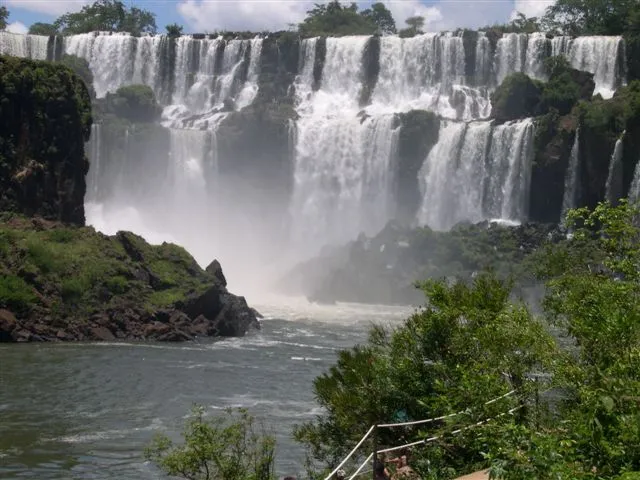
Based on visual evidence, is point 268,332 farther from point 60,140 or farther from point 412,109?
point 412,109

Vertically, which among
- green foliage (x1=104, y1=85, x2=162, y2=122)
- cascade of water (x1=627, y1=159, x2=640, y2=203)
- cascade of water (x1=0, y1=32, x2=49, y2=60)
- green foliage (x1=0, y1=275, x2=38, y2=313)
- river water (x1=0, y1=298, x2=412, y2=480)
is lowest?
river water (x1=0, y1=298, x2=412, y2=480)

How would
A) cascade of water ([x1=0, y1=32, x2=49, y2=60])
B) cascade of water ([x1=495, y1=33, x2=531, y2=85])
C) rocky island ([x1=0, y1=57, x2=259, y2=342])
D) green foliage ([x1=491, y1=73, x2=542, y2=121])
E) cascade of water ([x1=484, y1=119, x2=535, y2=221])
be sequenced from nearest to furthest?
rocky island ([x1=0, y1=57, x2=259, y2=342]) → cascade of water ([x1=484, y1=119, x2=535, y2=221]) → green foliage ([x1=491, y1=73, x2=542, y2=121]) → cascade of water ([x1=495, y1=33, x2=531, y2=85]) → cascade of water ([x1=0, y1=32, x2=49, y2=60])

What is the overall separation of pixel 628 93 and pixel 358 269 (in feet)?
66.9

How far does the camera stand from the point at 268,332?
53250 mm

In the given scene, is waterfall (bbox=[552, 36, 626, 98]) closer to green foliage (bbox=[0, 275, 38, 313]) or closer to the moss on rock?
the moss on rock

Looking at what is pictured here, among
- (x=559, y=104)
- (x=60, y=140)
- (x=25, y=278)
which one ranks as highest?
(x=559, y=104)

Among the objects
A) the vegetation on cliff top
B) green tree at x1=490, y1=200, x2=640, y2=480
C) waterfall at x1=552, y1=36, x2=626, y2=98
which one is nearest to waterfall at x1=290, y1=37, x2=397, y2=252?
waterfall at x1=552, y1=36, x2=626, y2=98

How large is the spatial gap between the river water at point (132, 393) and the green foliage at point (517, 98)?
3112 cm

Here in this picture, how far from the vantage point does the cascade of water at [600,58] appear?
82625 millimetres

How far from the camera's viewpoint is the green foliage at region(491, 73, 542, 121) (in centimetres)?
7856

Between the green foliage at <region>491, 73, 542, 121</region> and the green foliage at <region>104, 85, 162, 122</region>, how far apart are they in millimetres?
29776

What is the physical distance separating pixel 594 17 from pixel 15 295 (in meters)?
69.4

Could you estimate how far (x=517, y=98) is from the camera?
3127 inches

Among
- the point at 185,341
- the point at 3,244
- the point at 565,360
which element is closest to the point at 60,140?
the point at 3,244
